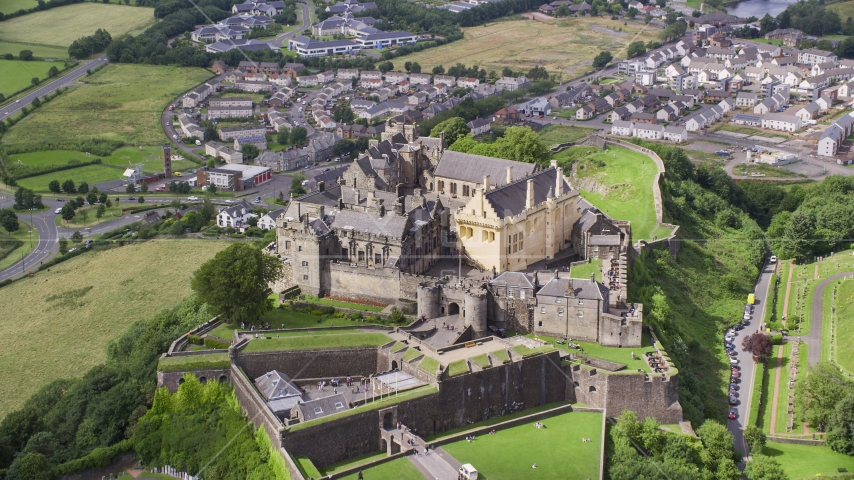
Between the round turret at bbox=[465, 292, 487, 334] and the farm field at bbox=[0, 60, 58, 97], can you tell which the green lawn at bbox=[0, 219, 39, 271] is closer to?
the farm field at bbox=[0, 60, 58, 97]

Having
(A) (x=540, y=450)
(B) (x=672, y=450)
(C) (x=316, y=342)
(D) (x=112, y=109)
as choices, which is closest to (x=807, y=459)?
(B) (x=672, y=450)

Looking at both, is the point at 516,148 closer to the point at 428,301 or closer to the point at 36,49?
the point at 428,301

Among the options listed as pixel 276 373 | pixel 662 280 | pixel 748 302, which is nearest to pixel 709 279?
pixel 748 302

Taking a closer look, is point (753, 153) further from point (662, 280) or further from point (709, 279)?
point (662, 280)

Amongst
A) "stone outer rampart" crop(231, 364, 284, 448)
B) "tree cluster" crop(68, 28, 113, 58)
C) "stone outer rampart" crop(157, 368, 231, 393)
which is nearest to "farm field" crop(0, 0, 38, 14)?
"tree cluster" crop(68, 28, 113, 58)

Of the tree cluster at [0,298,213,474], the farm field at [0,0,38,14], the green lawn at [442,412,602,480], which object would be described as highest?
the farm field at [0,0,38,14]

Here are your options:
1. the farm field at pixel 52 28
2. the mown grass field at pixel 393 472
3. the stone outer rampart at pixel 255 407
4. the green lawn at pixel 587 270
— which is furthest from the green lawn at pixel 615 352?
the farm field at pixel 52 28
